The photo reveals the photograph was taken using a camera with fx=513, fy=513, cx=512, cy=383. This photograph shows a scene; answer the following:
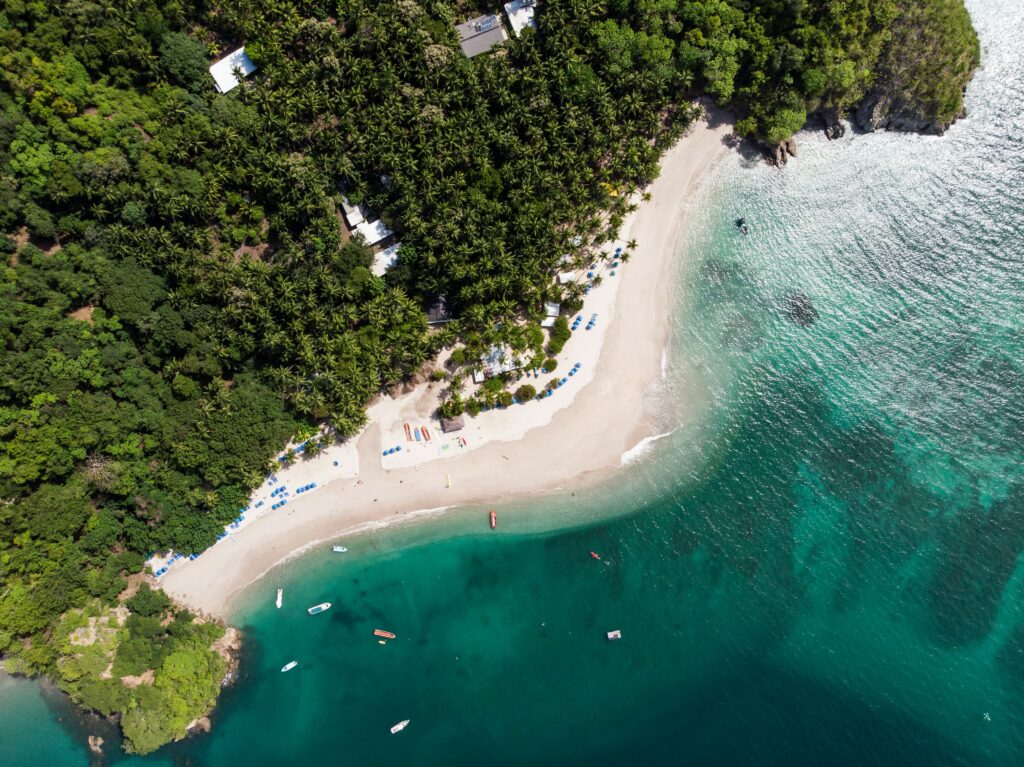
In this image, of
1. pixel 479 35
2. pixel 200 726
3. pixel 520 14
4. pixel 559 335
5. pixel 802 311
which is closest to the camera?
pixel 200 726

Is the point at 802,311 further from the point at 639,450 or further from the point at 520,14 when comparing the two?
the point at 520,14

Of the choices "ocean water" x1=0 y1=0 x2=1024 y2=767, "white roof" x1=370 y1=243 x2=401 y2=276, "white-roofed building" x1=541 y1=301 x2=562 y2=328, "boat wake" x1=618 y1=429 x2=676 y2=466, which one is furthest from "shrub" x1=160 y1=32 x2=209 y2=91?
"boat wake" x1=618 y1=429 x2=676 y2=466

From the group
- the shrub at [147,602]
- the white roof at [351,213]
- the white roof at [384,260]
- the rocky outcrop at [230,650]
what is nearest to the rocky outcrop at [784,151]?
the white roof at [384,260]

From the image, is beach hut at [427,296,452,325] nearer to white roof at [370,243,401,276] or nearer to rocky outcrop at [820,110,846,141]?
white roof at [370,243,401,276]

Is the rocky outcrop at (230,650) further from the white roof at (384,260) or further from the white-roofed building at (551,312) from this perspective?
the white-roofed building at (551,312)

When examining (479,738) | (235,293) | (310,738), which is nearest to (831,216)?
(235,293)

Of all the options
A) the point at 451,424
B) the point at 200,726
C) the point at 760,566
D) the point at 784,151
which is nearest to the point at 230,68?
the point at 451,424
